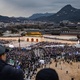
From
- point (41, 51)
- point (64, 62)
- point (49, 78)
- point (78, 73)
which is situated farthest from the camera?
point (41, 51)

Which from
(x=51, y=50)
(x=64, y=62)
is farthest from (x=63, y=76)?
(x=51, y=50)

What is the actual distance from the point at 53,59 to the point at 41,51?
2.01 m

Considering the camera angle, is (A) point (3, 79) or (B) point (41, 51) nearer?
(A) point (3, 79)

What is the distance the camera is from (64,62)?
32812mm

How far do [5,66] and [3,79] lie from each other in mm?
115

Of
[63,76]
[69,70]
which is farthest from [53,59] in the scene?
[63,76]

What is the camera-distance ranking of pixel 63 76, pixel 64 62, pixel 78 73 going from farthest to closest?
pixel 64 62
pixel 78 73
pixel 63 76

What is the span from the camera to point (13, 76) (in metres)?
2.79

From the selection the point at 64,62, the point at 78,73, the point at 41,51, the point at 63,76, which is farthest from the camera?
the point at 41,51

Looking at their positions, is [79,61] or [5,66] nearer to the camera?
[5,66]

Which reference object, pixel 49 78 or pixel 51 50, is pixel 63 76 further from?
pixel 49 78

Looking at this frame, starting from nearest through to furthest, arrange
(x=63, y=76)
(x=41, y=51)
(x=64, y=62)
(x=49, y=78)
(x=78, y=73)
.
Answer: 1. (x=49, y=78)
2. (x=63, y=76)
3. (x=78, y=73)
4. (x=64, y=62)
5. (x=41, y=51)

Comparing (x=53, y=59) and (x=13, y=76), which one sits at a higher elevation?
(x=13, y=76)

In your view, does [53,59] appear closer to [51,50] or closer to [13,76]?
[51,50]
